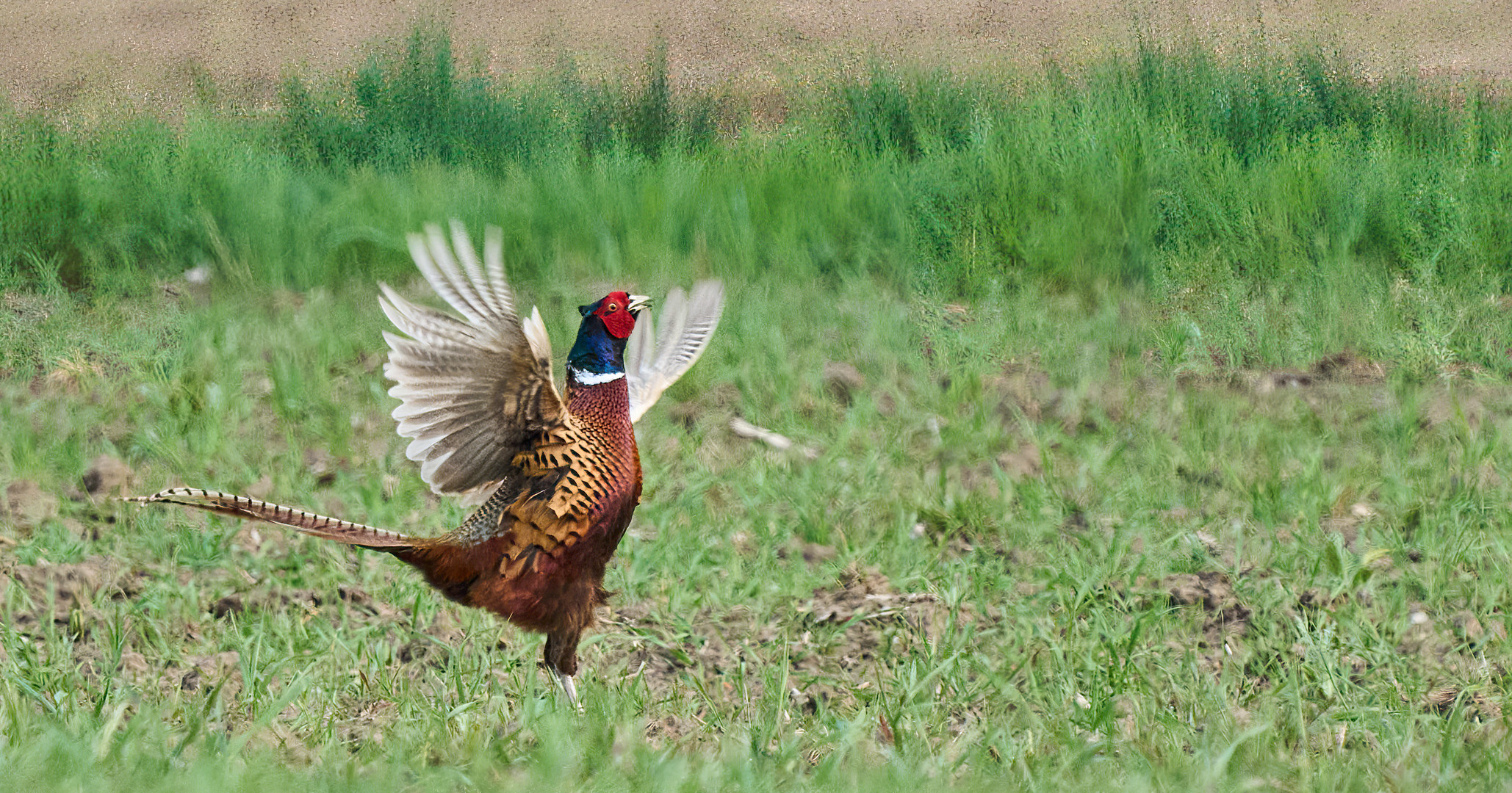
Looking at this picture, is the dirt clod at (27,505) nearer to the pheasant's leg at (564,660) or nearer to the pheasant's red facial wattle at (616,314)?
the pheasant's leg at (564,660)

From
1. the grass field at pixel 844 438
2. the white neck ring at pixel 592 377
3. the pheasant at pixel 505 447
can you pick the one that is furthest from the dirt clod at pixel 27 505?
the white neck ring at pixel 592 377

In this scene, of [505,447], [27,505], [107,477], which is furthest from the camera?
[107,477]

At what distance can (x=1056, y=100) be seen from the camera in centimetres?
692

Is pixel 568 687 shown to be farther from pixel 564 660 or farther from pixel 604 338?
pixel 604 338

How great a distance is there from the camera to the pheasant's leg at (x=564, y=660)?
2.46 meters

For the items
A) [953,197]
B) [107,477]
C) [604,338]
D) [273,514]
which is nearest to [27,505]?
[107,477]

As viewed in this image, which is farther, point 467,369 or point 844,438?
point 844,438

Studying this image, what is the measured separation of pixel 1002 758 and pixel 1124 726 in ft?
0.97

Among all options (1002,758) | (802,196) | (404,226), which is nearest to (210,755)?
(1002,758)

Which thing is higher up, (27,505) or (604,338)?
(604,338)

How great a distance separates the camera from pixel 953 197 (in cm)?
597

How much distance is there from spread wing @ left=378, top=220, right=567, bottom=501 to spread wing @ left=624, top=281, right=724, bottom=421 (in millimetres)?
453

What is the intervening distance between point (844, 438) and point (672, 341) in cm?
161

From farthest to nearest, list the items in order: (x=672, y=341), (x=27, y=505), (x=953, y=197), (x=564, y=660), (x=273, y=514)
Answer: (x=953, y=197), (x=27, y=505), (x=672, y=341), (x=564, y=660), (x=273, y=514)
